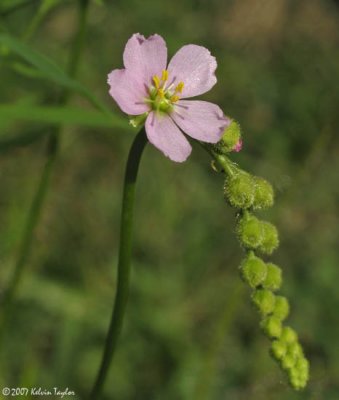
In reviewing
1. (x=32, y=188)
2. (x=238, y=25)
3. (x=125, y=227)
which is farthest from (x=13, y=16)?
(x=238, y=25)

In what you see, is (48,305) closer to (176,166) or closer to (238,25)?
(176,166)

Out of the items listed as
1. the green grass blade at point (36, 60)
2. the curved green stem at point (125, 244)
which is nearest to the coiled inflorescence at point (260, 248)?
the curved green stem at point (125, 244)

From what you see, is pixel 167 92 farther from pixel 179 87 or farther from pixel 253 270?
pixel 253 270

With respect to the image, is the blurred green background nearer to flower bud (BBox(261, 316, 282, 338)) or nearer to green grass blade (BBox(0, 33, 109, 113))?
green grass blade (BBox(0, 33, 109, 113))

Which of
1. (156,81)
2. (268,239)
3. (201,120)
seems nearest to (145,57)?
(156,81)

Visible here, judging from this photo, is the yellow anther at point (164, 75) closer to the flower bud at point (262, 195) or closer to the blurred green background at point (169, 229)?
the flower bud at point (262, 195)

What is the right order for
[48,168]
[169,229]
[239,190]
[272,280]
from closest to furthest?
[239,190] → [272,280] → [48,168] → [169,229]


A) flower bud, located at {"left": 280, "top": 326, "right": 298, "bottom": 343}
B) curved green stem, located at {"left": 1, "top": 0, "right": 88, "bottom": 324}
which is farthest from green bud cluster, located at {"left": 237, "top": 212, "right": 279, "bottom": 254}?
curved green stem, located at {"left": 1, "top": 0, "right": 88, "bottom": 324}
